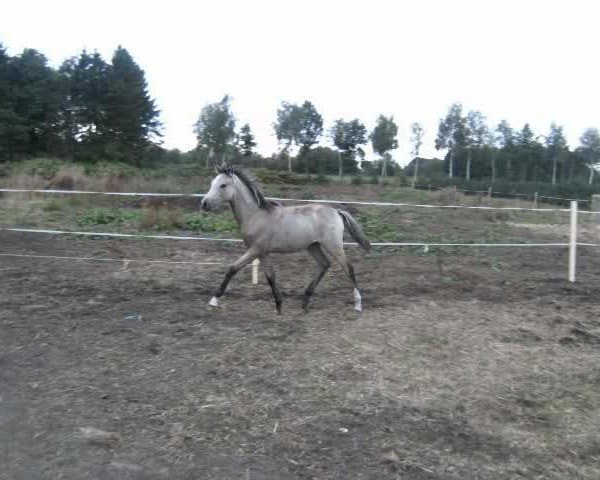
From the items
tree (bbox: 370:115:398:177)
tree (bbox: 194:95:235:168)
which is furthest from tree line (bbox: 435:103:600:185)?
tree (bbox: 194:95:235:168)

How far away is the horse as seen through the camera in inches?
210

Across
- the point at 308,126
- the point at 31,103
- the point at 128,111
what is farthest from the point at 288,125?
the point at 31,103

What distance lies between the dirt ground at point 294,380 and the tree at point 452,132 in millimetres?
54933

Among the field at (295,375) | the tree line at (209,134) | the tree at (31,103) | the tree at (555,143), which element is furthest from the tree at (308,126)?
the field at (295,375)

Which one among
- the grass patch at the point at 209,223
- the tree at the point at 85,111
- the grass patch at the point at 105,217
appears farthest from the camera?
the tree at the point at 85,111

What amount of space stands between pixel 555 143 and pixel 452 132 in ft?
49.6

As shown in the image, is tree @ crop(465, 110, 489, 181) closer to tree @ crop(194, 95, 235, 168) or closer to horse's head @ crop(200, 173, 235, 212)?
tree @ crop(194, 95, 235, 168)

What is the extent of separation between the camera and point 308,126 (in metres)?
55.2

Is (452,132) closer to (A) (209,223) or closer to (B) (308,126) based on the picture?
(B) (308,126)

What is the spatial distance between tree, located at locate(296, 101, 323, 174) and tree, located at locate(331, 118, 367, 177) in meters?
1.95

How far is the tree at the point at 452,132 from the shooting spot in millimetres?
57688

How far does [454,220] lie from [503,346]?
10860 millimetres

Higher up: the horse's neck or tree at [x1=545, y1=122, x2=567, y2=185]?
tree at [x1=545, y1=122, x2=567, y2=185]

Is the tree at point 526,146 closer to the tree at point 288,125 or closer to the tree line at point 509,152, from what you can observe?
the tree line at point 509,152
